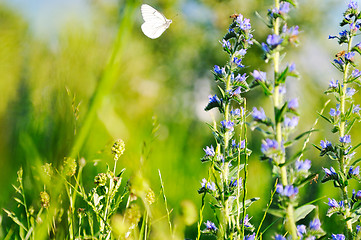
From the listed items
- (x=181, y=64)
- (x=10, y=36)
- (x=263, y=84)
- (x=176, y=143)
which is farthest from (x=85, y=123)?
(x=181, y=64)

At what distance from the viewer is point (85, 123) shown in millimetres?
277

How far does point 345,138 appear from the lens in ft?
3.45

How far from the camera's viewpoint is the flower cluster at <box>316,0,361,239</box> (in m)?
1.03

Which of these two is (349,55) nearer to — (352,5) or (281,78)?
(352,5)

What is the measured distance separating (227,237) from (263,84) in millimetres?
399

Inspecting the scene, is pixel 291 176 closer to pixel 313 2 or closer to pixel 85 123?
pixel 85 123

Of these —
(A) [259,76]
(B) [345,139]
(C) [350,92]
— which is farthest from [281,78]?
(C) [350,92]

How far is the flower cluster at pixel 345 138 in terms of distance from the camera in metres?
1.03

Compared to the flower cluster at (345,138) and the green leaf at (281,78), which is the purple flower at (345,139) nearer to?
the flower cluster at (345,138)

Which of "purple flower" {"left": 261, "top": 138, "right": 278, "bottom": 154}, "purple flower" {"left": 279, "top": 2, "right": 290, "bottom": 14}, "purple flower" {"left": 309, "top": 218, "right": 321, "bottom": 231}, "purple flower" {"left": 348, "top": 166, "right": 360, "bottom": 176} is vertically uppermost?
"purple flower" {"left": 279, "top": 2, "right": 290, "bottom": 14}

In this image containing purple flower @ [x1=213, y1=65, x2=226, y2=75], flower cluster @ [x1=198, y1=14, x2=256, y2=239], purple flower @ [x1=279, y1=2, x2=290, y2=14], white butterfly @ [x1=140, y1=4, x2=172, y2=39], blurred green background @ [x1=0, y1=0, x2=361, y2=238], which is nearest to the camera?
blurred green background @ [x1=0, y1=0, x2=361, y2=238]

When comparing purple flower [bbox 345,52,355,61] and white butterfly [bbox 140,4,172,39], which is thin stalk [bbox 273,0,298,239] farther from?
white butterfly [bbox 140,4,172,39]

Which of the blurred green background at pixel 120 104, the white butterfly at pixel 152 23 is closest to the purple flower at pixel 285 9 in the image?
the blurred green background at pixel 120 104

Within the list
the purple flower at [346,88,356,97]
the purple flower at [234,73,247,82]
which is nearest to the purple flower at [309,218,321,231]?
the purple flower at [234,73,247,82]
